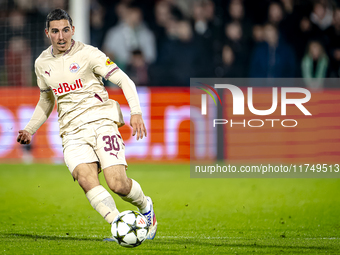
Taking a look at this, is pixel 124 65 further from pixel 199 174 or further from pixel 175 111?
pixel 199 174

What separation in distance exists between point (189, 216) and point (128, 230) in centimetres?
226

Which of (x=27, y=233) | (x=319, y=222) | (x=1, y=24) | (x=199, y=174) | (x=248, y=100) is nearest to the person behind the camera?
(x=27, y=233)

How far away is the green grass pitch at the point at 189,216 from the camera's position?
16.1 ft

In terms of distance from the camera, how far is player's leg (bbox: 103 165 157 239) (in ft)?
15.6

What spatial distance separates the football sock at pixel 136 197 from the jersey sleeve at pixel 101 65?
3.25 feet

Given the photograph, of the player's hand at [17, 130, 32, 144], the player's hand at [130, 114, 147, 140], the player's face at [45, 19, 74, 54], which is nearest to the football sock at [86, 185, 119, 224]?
the player's hand at [130, 114, 147, 140]

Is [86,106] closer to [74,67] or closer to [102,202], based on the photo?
[74,67]

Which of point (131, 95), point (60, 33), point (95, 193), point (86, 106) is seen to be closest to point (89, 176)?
point (95, 193)

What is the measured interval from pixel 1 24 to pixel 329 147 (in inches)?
290

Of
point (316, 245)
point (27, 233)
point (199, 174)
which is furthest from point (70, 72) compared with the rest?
point (199, 174)

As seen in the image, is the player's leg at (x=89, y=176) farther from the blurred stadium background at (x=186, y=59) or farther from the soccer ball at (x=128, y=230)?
the blurred stadium background at (x=186, y=59)

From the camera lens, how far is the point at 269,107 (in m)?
11.2

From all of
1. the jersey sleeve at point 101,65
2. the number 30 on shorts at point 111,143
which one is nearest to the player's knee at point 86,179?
the number 30 on shorts at point 111,143

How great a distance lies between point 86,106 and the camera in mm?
4984
